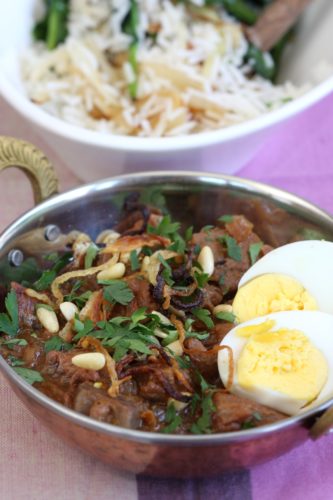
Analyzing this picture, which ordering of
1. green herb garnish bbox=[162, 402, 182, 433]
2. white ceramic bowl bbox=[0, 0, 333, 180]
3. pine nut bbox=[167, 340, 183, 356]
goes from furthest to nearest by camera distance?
white ceramic bowl bbox=[0, 0, 333, 180] < pine nut bbox=[167, 340, 183, 356] < green herb garnish bbox=[162, 402, 182, 433]

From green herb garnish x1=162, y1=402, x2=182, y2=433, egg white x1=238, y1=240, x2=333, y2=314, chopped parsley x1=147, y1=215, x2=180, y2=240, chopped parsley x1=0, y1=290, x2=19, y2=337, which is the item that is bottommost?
chopped parsley x1=0, y1=290, x2=19, y2=337

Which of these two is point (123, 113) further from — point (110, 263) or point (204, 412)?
point (204, 412)

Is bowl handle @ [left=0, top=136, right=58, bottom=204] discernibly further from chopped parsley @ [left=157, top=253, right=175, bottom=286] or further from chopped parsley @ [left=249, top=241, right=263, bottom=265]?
chopped parsley @ [left=249, top=241, right=263, bottom=265]

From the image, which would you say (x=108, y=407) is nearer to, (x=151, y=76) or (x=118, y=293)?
(x=118, y=293)

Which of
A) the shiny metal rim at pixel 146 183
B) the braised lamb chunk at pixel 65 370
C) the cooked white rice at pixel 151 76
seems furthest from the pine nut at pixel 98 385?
the cooked white rice at pixel 151 76

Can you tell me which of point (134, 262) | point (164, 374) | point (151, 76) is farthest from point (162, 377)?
point (151, 76)

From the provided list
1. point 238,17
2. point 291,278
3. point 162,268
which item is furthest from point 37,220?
point 238,17

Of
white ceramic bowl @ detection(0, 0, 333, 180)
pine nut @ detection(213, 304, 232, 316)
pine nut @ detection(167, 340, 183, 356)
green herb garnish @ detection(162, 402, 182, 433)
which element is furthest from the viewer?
white ceramic bowl @ detection(0, 0, 333, 180)

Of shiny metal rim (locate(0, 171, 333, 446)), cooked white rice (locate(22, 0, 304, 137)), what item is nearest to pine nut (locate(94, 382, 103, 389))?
shiny metal rim (locate(0, 171, 333, 446))
